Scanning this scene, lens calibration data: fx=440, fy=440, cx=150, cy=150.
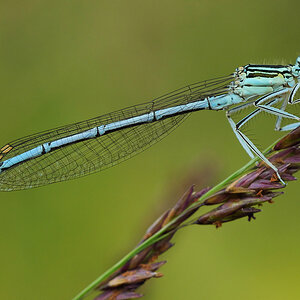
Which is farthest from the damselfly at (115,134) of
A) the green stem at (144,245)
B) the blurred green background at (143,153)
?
the green stem at (144,245)

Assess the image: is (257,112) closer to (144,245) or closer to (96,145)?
(96,145)

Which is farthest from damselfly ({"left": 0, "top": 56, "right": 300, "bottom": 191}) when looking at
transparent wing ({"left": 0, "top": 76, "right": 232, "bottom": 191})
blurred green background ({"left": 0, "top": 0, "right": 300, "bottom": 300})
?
blurred green background ({"left": 0, "top": 0, "right": 300, "bottom": 300})

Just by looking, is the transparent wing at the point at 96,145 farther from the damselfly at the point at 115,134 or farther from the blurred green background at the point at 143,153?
the blurred green background at the point at 143,153

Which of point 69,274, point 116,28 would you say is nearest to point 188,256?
point 69,274

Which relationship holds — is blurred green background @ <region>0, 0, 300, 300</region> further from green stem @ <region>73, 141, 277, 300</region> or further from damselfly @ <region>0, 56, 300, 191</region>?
green stem @ <region>73, 141, 277, 300</region>

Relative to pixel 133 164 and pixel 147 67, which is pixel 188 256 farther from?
pixel 147 67

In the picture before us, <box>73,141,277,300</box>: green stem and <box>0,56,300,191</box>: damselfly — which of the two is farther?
<box>0,56,300,191</box>: damselfly
